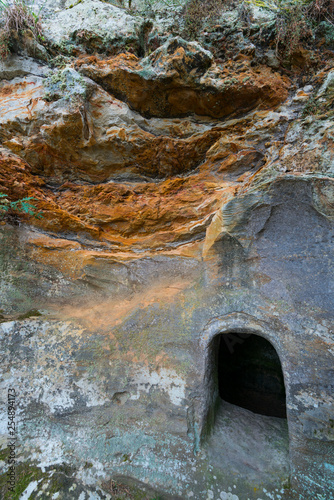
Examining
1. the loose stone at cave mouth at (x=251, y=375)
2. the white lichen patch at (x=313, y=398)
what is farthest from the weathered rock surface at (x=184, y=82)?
the loose stone at cave mouth at (x=251, y=375)

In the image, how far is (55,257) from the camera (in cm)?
373

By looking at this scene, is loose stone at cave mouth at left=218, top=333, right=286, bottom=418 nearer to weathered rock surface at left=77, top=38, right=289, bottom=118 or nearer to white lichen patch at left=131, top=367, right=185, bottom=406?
white lichen patch at left=131, top=367, right=185, bottom=406

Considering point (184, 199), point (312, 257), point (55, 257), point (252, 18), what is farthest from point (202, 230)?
point (252, 18)

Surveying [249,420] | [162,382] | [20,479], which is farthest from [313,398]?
[20,479]

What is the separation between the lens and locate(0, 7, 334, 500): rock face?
2729 mm

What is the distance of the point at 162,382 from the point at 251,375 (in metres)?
2.60

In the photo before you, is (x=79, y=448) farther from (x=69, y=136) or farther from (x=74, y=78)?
(x=74, y=78)

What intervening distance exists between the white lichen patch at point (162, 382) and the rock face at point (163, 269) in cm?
2

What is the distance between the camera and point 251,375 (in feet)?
16.1

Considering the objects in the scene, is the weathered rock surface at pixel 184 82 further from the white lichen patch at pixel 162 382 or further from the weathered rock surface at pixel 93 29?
the white lichen patch at pixel 162 382

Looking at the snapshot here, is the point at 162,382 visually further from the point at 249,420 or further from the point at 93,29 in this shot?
the point at 93,29

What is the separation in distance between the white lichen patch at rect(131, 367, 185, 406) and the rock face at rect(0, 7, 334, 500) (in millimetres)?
18

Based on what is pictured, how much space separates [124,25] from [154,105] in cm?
166

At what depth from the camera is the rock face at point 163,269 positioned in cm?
273
